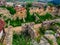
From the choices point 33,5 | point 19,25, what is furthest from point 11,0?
point 19,25

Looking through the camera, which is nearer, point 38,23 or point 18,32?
point 18,32

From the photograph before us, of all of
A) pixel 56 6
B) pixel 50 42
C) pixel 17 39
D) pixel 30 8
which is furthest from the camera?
pixel 56 6

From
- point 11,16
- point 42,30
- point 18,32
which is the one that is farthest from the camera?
point 11,16

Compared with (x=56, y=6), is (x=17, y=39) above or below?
above

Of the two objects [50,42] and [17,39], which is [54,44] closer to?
[50,42]

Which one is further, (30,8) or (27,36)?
(30,8)

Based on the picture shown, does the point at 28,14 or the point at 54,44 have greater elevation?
the point at 54,44

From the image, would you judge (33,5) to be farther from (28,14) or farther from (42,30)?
(42,30)

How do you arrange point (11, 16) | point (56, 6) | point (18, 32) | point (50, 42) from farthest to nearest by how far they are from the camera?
1. point (56, 6)
2. point (11, 16)
3. point (18, 32)
4. point (50, 42)

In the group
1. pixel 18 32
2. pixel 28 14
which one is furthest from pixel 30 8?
pixel 18 32
